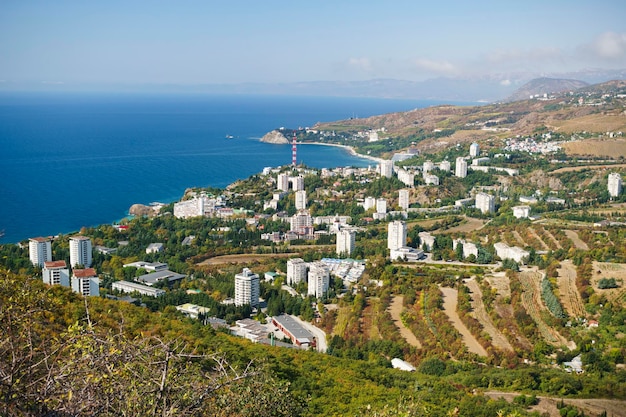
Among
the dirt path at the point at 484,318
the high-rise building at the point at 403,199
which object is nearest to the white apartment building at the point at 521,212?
the high-rise building at the point at 403,199

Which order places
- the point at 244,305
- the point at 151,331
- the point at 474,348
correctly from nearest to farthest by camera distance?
1. the point at 151,331
2. the point at 474,348
3. the point at 244,305

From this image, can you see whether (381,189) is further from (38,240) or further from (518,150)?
(38,240)

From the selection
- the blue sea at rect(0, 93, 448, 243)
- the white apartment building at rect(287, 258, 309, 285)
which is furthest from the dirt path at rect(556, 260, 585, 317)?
the blue sea at rect(0, 93, 448, 243)

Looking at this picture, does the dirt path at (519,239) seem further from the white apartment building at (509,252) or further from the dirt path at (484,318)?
the dirt path at (484,318)

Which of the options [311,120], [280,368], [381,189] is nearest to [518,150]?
[381,189]

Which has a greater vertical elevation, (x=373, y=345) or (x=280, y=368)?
(x=280, y=368)

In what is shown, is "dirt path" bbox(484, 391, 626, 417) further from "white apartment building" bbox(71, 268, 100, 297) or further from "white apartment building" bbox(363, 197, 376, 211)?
"white apartment building" bbox(363, 197, 376, 211)

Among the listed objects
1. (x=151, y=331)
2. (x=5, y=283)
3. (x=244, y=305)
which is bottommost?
(x=244, y=305)
